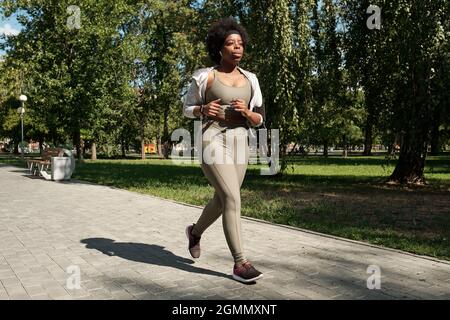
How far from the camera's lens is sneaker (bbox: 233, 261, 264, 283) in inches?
156

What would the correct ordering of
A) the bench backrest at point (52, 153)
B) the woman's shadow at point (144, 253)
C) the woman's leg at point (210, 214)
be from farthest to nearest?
the bench backrest at point (52, 153)
the woman's shadow at point (144, 253)
the woman's leg at point (210, 214)

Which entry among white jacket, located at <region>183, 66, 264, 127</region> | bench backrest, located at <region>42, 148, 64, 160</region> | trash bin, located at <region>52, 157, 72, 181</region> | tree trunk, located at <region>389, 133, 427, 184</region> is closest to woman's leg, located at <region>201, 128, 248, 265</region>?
white jacket, located at <region>183, 66, 264, 127</region>

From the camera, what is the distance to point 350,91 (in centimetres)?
1403

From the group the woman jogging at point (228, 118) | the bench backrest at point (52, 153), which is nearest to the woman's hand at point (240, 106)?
the woman jogging at point (228, 118)

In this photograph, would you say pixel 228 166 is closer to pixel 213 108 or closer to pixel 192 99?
pixel 213 108

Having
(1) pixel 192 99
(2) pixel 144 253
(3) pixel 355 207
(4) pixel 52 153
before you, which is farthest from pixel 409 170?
(4) pixel 52 153

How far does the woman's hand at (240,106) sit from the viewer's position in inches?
157

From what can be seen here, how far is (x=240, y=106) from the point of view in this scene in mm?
3992

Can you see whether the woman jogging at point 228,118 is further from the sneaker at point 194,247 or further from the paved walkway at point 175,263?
the sneaker at point 194,247

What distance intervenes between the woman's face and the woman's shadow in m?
2.04

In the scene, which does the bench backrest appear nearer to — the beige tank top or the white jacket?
the white jacket

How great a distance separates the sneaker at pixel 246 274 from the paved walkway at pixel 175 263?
0.07 m

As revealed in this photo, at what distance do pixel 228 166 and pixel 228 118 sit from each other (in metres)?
0.43

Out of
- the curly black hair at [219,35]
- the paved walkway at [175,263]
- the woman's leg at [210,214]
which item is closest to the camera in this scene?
the paved walkway at [175,263]
